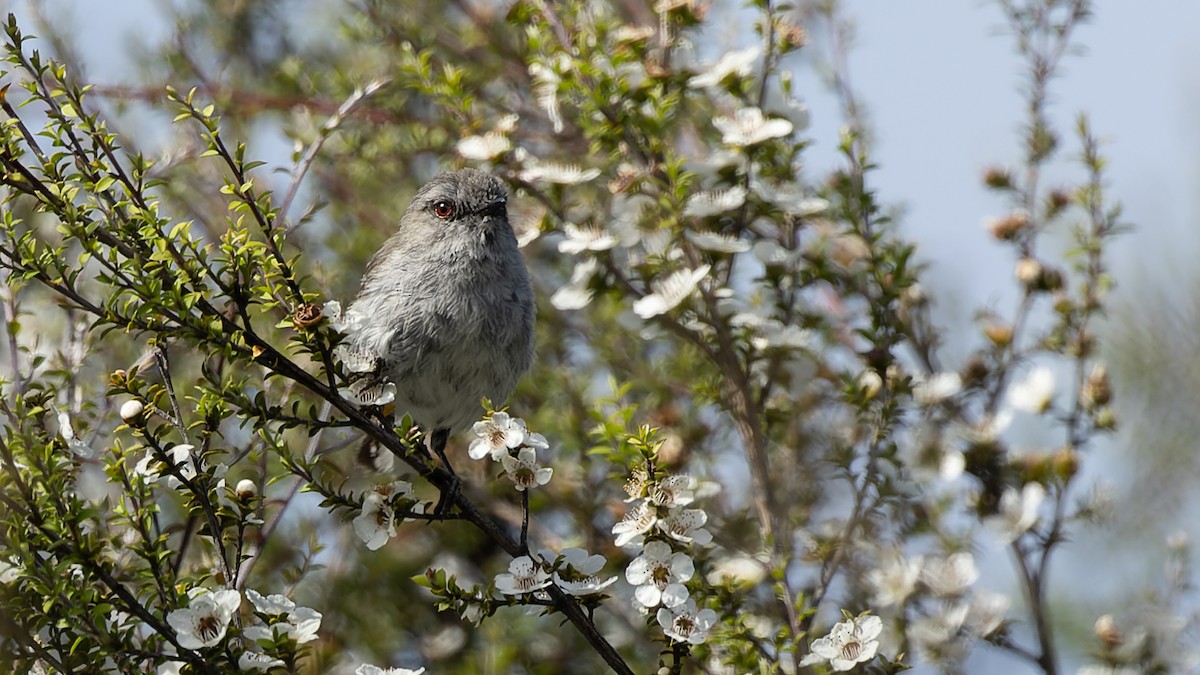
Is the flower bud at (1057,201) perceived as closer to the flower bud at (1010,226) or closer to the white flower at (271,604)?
the flower bud at (1010,226)

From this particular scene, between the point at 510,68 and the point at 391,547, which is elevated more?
the point at 510,68

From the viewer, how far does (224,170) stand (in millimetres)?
5484

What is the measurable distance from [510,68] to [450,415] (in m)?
1.78

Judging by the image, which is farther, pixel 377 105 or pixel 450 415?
pixel 377 105

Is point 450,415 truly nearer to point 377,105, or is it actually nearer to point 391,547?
point 391,547

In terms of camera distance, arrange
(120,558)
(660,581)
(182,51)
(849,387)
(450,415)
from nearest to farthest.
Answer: (660,581)
(120,558)
(849,387)
(450,415)
(182,51)

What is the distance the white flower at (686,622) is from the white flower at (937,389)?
181 centimetres

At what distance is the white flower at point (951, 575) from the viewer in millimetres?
4383

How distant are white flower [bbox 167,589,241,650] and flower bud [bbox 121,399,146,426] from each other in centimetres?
41

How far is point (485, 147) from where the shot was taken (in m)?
4.28

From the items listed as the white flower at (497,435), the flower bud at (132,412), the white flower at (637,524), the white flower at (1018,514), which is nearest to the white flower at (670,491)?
the white flower at (637,524)

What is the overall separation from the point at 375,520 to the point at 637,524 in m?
0.68

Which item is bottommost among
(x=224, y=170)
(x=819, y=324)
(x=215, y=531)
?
Result: (x=215, y=531)

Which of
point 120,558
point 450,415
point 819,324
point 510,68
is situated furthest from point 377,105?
point 120,558
